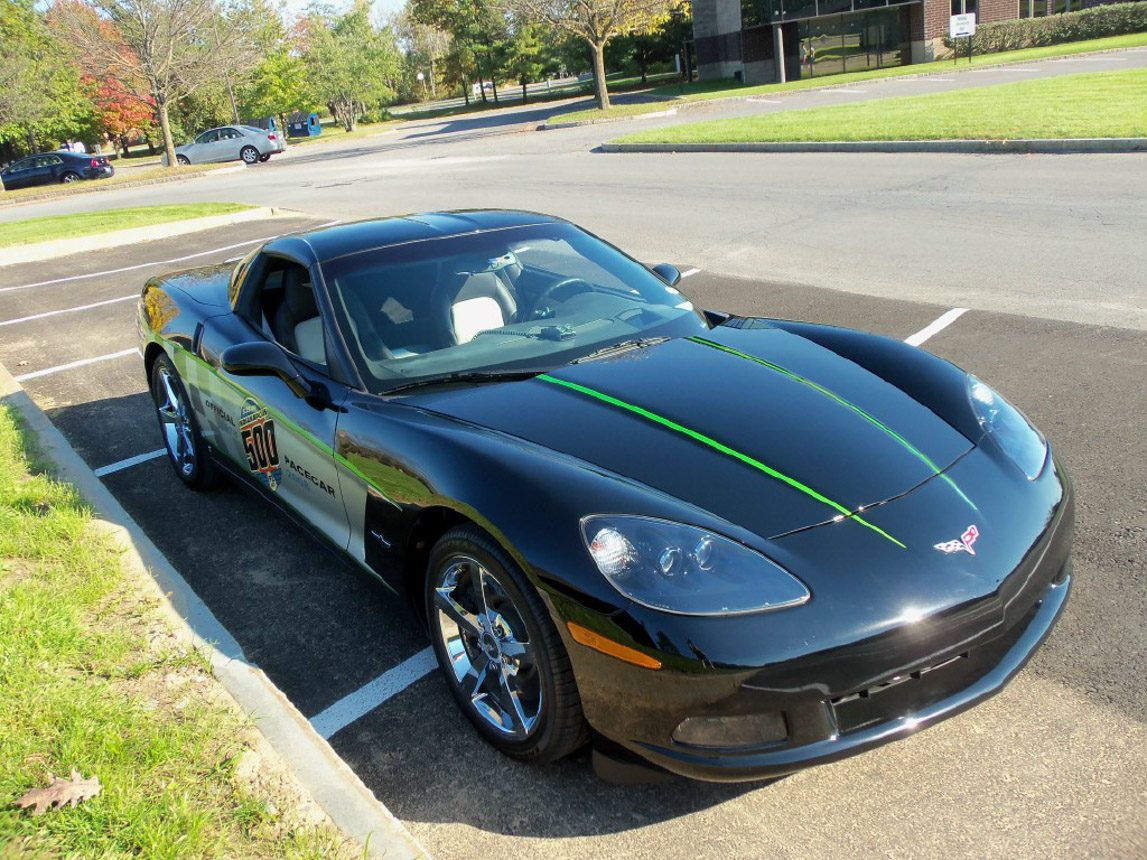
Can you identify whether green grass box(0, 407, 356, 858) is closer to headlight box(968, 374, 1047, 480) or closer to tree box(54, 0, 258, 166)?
headlight box(968, 374, 1047, 480)

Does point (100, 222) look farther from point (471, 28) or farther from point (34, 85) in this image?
point (471, 28)

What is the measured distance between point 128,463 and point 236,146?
34.1m

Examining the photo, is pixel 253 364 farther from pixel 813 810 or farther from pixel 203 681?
pixel 813 810

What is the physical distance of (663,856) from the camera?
2547 millimetres

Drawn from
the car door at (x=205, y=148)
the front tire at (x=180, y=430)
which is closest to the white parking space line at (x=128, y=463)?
the front tire at (x=180, y=430)

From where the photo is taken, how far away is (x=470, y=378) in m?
3.59

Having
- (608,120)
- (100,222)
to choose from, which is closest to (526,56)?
(608,120)

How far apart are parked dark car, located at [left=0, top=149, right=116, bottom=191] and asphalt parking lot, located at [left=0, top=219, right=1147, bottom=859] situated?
122ft

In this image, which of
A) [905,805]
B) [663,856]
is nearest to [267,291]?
[663,856]

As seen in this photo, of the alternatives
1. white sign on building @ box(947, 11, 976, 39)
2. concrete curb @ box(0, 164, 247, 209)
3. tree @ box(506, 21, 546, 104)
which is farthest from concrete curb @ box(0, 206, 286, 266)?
tree @ box(506, 21, 546, 104)

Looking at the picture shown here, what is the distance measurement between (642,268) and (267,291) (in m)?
1.73

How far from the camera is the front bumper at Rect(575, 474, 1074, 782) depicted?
2383 mm

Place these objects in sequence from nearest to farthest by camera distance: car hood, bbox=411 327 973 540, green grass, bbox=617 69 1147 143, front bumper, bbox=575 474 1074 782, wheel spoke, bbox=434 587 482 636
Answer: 1. front bumper, bbox=575 474 1074 782
2. car hood, bbox=411 327 973 540
3. wheel spoke, bbox=434 587 482 636
4. green grass, bbox=617 69 1147 143

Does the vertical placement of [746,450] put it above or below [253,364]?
below
